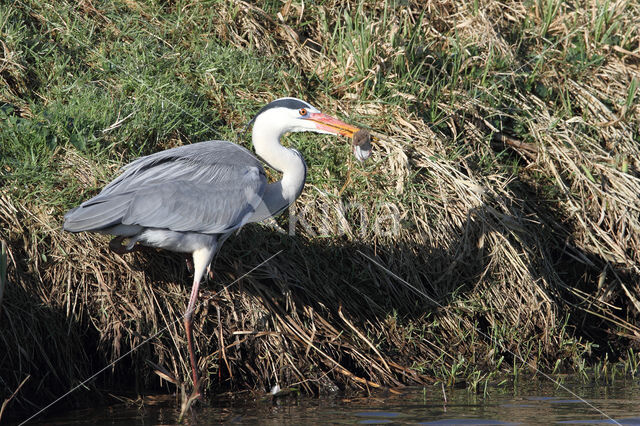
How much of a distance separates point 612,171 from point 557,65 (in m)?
1.18

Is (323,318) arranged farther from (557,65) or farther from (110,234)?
(557,65)

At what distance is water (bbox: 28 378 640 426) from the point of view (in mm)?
3824

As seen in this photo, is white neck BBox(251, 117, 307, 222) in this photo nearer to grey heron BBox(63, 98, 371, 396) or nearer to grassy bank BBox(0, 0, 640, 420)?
grey heron BBox(63, 98, 371, 396)

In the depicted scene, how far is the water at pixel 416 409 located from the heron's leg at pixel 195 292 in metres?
0.22

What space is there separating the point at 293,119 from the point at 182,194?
0.90 meters

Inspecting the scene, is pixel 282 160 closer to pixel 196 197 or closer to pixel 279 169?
pixel 279 169

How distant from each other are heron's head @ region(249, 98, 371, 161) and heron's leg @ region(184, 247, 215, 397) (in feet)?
3.05

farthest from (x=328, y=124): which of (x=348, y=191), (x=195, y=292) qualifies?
(x=195, y=292)

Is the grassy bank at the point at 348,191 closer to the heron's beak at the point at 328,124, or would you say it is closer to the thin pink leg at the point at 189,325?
the thin pink leg at the point at 189,325

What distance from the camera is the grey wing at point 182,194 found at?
4.02m

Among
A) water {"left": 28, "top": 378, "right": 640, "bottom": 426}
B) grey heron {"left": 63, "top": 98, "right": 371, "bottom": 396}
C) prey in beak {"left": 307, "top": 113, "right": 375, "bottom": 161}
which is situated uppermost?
prey in beak {"left": 307, "top": 113, "right": 375, "bottom": 161}

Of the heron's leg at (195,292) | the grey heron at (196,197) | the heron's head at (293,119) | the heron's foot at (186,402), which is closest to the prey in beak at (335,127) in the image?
the heron's head at (293,119)

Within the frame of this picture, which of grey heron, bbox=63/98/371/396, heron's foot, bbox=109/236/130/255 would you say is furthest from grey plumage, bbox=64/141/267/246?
heron's foot, bbox=109/236/130/255

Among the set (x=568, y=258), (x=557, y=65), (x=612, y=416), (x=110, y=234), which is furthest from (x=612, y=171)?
(x=110, y=234)
